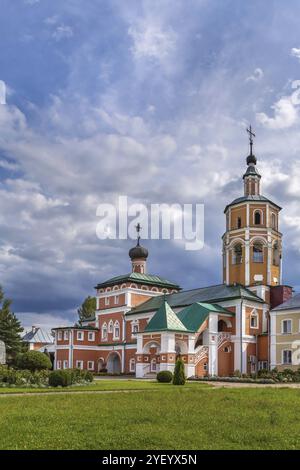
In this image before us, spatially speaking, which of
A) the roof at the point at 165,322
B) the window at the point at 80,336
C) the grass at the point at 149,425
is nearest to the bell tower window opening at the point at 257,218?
the roof at the point at 165,322

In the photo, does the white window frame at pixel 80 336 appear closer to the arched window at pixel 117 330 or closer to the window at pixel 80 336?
the window at pixel 80 336

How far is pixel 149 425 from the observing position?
10.5 m

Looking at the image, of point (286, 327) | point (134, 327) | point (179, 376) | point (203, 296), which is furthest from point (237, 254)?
point (179, 376)

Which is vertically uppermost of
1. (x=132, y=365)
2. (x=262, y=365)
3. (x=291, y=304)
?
(x=291, y=304)

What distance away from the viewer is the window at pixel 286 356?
40941 mm

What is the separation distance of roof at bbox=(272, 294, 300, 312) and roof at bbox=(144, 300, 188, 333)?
7.86 metres

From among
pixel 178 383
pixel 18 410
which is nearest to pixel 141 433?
pixel 18 410

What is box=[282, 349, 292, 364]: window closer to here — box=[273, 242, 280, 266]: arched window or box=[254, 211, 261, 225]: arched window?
box=[273, 242, 280, 266]: arched window

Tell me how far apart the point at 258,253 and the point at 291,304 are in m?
6.93

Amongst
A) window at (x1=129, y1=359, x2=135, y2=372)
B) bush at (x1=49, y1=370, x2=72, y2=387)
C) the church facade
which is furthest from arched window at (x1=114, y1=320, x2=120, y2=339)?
bush at (x1=49, y1=370, x2=72, y2=387)

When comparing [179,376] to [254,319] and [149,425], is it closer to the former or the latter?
[149,425]

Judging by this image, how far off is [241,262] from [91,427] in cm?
3887

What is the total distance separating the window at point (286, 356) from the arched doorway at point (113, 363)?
1942cm
